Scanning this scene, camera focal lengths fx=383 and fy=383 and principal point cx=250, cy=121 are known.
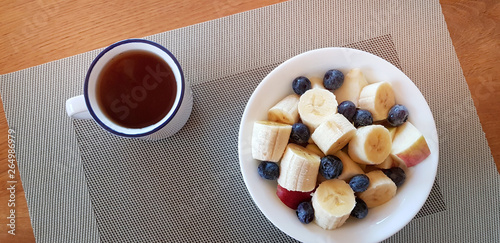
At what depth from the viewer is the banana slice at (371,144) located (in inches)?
26.3

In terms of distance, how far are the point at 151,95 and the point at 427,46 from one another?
64 cm

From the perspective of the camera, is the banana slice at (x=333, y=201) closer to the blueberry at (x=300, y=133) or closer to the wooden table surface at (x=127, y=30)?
the blueberry at (x=300, y=133)

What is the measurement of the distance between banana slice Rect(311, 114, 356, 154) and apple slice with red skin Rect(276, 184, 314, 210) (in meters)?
0.09

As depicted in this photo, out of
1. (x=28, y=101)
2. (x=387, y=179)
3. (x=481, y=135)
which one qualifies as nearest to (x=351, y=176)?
(x=387, y=179)

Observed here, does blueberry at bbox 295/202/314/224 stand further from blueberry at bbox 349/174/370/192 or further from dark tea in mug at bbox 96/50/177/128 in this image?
dark tea in mug at bbox 96/50/177/128

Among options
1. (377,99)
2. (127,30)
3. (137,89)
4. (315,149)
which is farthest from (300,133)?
(127,30)

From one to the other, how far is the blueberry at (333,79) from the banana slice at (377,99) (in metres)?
0.05

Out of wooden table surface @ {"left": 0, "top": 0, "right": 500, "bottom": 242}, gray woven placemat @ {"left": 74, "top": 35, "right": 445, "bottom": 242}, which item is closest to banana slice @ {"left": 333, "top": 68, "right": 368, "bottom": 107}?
gray woven placemat @ {"left": 74, "top": 35, "right": 445, "bottom": 242}

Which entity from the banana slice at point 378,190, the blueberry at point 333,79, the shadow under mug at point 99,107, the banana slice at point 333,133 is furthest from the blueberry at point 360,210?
the shadow under mug at point 99,107

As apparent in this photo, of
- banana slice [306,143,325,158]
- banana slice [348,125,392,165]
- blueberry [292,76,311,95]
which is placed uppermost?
blueberry [292,76,311,95]

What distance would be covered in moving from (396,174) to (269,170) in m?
0.24

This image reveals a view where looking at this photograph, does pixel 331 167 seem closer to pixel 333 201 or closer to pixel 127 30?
pixel 333 201

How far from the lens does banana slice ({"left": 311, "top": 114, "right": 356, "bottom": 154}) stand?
66cm

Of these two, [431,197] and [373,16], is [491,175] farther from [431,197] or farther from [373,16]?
[373,16]
